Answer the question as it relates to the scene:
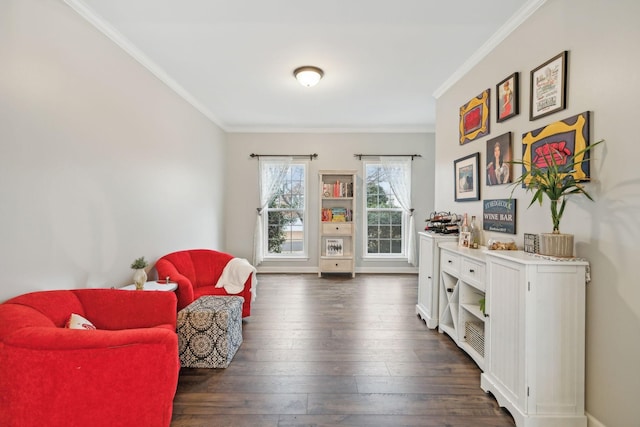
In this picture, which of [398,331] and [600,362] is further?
[398,331]

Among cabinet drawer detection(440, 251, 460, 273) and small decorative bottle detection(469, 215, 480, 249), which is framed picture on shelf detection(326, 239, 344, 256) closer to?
cabinet drawer detection(440, 251, 460, 273)

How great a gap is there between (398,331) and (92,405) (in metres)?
2.56

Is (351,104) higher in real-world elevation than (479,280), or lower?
higher

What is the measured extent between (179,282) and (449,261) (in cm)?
270

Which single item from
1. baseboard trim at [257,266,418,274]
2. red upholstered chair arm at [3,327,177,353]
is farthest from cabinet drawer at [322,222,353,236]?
red upholstered chair arm at [3,327,177,353]

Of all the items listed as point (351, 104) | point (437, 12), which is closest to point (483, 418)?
point (437, 12)

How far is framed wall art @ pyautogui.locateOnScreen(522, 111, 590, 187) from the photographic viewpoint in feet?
5.51

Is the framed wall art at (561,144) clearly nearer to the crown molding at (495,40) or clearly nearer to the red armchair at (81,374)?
the crown molding at (495,40)

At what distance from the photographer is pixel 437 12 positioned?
2205mm

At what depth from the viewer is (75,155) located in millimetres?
2111

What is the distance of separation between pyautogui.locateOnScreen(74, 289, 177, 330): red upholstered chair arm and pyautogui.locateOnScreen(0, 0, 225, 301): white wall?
297 mm

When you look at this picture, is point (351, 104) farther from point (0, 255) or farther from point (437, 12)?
point (0, 255)

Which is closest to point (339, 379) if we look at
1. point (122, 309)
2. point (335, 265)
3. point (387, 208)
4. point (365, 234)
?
point (122, 309)

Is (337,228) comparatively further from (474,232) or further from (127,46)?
(127,46)
